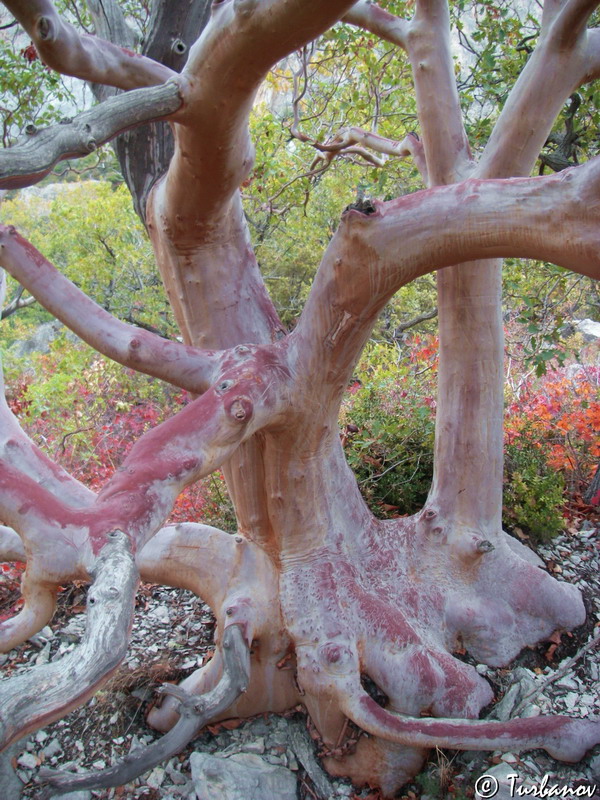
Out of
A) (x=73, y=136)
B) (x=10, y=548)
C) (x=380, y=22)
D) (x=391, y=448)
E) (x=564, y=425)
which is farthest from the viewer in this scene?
(x=564, y=425)

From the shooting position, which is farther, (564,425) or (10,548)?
(564,425)

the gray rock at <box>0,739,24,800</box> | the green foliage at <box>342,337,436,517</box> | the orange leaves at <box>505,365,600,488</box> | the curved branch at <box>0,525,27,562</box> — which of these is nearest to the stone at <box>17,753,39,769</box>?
the gray rock at <box>0,739,24,800</box>

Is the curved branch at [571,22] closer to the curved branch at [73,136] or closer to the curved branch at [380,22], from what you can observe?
the curved branch at [380,22]

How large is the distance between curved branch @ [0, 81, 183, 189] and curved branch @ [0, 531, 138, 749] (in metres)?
1.19

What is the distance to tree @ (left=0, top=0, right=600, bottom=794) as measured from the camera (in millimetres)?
2086

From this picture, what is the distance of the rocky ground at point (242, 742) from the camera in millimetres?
3062

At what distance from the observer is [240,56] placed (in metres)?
2.22

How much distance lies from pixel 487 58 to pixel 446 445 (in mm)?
2590

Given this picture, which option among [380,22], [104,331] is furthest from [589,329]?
[104,331]

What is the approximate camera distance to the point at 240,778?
10.2ft

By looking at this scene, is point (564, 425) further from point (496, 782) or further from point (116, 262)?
point (116, 262)

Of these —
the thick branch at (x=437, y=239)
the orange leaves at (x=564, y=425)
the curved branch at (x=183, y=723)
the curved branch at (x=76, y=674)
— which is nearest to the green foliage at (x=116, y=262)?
the orange leaves at (x=564, y=425)

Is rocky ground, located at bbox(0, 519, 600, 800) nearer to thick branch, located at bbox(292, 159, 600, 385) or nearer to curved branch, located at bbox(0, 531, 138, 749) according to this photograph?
curved branch, located at bbox(0, 531, 138, 749)

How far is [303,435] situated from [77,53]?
1.80 meters
